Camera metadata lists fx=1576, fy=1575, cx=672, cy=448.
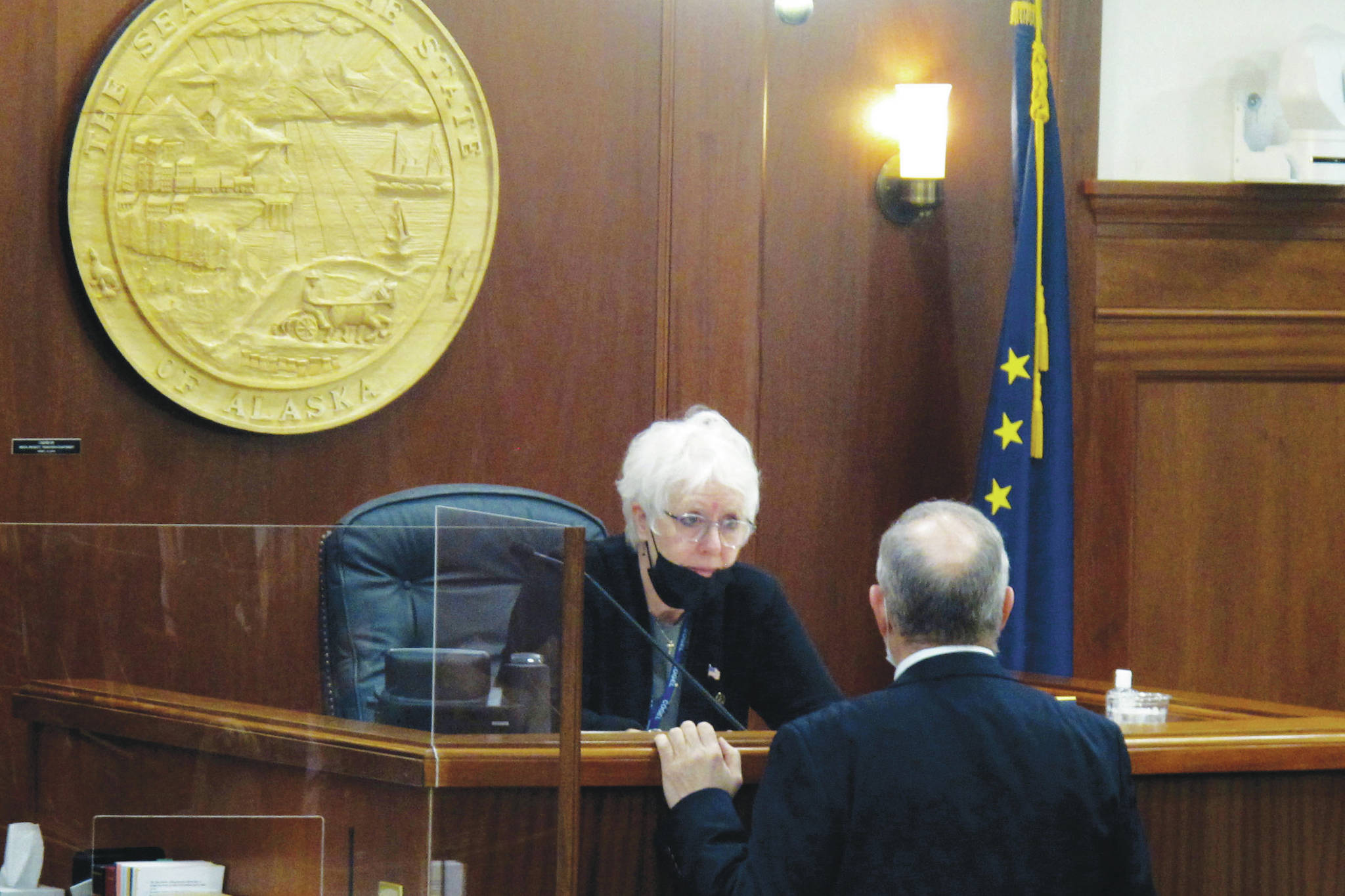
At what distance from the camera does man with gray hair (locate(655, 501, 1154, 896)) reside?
1.67 metres

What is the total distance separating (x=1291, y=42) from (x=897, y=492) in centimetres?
152

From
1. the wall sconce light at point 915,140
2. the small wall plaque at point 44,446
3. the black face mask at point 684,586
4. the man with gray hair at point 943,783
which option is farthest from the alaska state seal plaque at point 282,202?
the man with gray hair at point 943,783

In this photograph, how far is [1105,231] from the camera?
396 cm

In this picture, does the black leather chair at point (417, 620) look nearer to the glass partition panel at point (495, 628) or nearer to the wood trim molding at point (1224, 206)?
the glass partition panel at point (495, 628)

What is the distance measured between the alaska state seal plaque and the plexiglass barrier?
141 centimetres

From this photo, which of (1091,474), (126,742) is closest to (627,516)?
(126,742)

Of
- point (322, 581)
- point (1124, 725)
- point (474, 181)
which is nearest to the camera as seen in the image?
point (322, 581)

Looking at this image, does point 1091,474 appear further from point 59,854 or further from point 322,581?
point 59,854

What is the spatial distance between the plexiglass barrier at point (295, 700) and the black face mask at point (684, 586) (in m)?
0.77

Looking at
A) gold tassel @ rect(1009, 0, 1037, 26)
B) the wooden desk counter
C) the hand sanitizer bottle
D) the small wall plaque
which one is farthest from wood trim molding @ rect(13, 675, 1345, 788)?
gold tassel @ rect(1009, 0, 1037, 26)

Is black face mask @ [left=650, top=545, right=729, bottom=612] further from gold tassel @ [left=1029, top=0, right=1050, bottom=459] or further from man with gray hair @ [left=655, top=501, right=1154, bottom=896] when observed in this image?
gold tassel @ [left=1029, top=0, right=1050, bottom=459]

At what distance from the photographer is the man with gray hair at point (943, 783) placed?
1672mm

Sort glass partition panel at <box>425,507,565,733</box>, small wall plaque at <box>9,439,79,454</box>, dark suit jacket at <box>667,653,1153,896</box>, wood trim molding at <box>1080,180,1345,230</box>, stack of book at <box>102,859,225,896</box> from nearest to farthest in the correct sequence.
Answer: dark suit jacket at <box>667,653,1153,896</box>
glass partition panel at <box>425,507,565,733</box>
stack of book at <box>102,859,225,896</box>
small wall plaque at <box>9,439,79,454</box>
wood trim molding at <box>1080,180,1345,230</box>

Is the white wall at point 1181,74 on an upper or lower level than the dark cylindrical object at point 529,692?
upper
